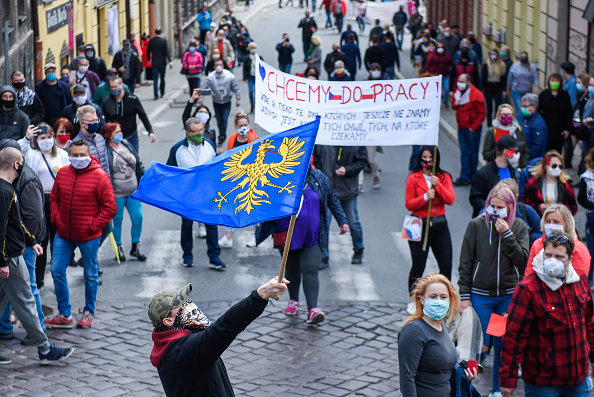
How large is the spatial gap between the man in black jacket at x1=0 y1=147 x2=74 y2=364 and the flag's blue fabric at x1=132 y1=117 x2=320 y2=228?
2581 millimetres

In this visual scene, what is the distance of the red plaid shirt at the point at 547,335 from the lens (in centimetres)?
652

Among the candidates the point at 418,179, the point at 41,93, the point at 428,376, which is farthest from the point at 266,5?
the point at 428,376

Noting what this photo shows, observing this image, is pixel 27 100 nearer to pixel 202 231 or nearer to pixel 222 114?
pixel 202 231

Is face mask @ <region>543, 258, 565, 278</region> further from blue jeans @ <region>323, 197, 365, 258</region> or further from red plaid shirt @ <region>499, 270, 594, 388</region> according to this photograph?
blue jeans @ <region>323, 197, 365, 258</region>

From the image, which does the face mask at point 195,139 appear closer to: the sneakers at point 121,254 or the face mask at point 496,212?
the sneakers at point 121,254

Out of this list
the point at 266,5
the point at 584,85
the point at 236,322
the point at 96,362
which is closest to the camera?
the point at 236,322

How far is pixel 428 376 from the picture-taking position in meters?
5.80

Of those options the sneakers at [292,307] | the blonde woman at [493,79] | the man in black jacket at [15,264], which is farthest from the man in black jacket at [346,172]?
the blonde woman at [493,79]

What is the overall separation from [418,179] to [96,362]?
359 cm

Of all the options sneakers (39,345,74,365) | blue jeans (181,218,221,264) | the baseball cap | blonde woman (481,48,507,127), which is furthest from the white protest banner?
blonde woman (481,48,507,127)

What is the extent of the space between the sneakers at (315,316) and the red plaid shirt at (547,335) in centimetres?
322

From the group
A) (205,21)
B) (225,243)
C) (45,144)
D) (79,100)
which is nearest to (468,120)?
(225,243)

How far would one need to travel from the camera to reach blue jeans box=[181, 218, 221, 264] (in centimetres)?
1153

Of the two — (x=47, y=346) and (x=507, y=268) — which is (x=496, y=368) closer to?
(x=507, y=268)
